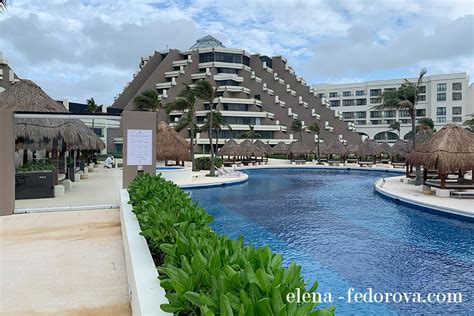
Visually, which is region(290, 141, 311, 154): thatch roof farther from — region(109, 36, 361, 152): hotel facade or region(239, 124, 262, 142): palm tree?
region(109, 36, 361, 152): hotel facade

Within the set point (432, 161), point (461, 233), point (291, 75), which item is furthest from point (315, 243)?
point (291, 75)

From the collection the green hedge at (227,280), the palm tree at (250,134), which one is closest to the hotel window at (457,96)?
the palm tree at (250,134)

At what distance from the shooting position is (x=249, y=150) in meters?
41.1

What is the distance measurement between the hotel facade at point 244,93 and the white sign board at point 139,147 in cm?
4342

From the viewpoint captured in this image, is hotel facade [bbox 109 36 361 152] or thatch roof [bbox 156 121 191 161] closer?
thatch roof [bbox 156 121 191 161]

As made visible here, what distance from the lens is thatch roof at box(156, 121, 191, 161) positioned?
27.3 m

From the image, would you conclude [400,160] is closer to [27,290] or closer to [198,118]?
[198,118]

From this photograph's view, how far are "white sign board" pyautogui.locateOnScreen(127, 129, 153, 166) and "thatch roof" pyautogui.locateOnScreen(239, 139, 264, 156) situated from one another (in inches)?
1143

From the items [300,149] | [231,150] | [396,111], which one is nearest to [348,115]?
[396,111]

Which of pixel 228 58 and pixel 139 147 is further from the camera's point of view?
pixel 228 58

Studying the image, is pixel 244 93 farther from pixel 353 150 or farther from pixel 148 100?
pixel 148 100

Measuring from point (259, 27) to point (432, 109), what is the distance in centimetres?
6701

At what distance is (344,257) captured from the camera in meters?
8.36

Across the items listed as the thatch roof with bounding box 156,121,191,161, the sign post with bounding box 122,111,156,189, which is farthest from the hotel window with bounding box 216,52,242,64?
the sign post with bounding box 122,111,156,189
